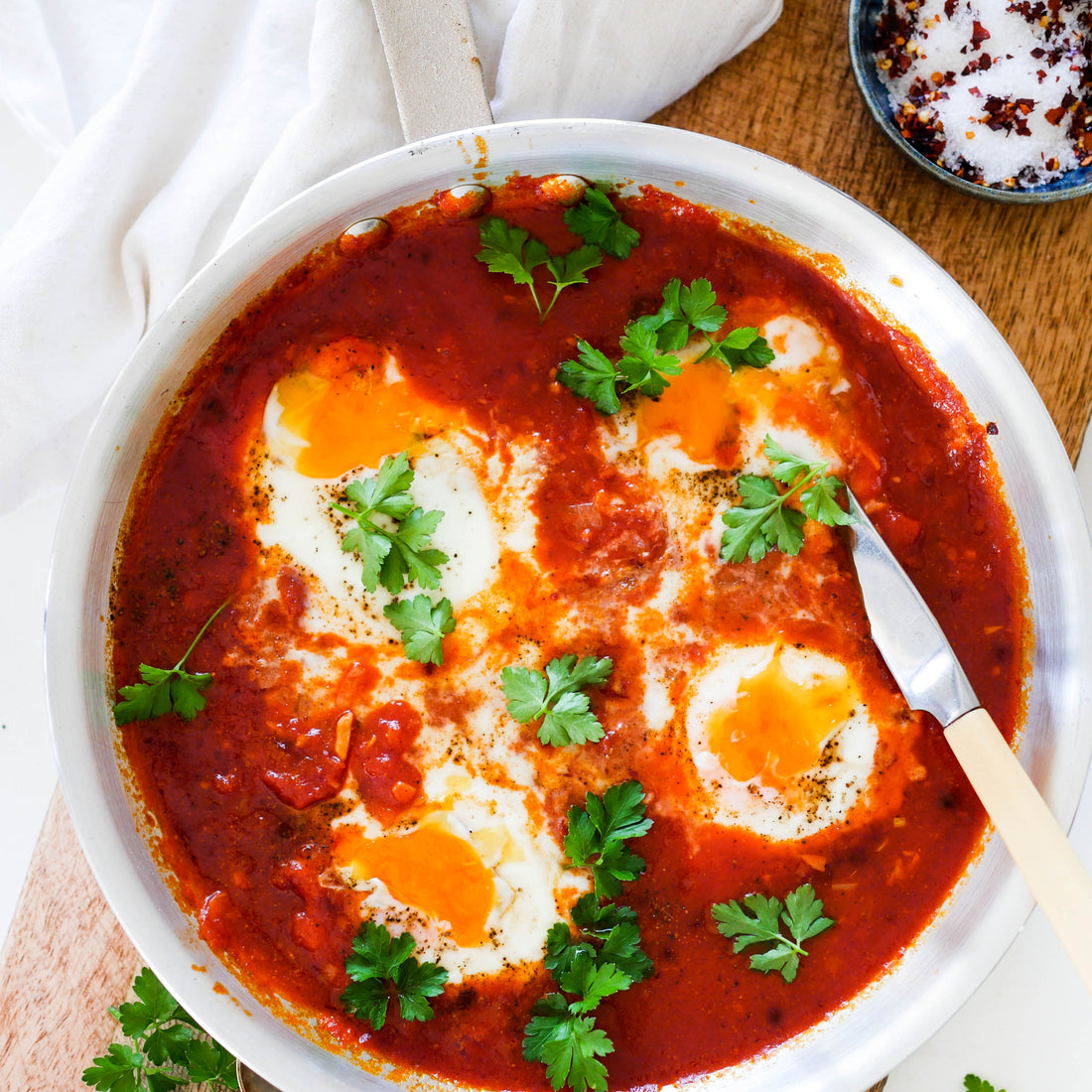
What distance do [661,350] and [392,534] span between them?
86 cm

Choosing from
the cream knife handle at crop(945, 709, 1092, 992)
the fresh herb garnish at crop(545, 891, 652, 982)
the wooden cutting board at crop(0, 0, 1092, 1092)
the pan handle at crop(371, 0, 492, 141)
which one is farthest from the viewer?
the wooden cutting board at crop(0, 0, 1092, 1092)

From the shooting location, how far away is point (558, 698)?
2627 millimetres

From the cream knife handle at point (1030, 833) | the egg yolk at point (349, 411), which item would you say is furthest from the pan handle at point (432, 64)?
the cream knife handle at point (1030, 833)

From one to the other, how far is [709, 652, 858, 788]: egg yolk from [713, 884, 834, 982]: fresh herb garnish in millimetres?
373

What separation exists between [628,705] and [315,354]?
4.26ft

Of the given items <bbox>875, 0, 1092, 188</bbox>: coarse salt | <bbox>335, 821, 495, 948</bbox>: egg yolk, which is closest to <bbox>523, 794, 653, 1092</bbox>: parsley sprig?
<bbox>335, 821, 495, 948</bbox>: egg yolk

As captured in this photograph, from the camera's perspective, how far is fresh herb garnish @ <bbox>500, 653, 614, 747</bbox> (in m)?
2.60

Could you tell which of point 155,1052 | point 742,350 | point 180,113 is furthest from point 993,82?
point 155,1052

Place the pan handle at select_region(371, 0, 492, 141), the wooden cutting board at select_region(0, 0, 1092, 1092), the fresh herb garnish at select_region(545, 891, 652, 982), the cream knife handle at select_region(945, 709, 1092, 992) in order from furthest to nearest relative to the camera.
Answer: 1. the wooden cutting board at select_region(0, 0, 1092, 1092)
2. the fresh herb garnish at select_region(545, 891, 652, 982)
3. the pan handle at select_region(371, 0, 492, 141)
4. the cream knife handle at select_region(945, 709, 1092, 992)

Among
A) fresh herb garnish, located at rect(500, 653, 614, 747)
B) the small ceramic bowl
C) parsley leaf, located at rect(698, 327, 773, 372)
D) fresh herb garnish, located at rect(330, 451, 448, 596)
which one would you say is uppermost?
the small ceramic bowl

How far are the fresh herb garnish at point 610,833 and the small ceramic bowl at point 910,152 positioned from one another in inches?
71.6

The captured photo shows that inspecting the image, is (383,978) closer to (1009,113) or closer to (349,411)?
(349,411)

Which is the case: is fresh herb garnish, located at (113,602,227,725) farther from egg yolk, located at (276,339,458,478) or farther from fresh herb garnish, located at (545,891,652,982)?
fresh herb garnish, located at (545,891,652,982)

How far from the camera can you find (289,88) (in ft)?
9.21
